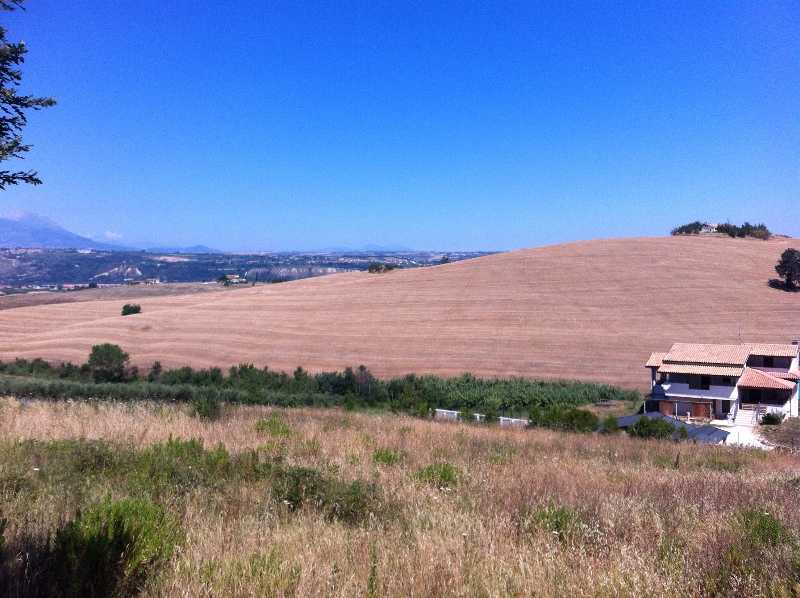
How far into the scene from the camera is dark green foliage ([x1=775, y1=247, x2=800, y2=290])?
195 ft

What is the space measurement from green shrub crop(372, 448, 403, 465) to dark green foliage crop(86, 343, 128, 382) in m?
38.8

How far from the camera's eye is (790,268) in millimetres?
60031

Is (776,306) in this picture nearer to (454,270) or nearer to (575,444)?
(454,270)

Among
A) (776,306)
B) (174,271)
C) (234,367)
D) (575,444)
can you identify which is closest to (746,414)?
(776,306)

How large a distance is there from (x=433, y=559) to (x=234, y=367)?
138 feet

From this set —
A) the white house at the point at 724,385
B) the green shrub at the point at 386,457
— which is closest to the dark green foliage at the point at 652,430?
the green shrub at the point at 386,457

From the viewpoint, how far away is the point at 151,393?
25875mm

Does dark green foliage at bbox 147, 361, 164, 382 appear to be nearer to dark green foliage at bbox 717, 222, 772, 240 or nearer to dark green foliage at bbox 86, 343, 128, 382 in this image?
dark green foliage at bbox 86, 343, 128, 382

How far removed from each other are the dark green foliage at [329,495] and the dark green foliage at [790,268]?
220ft

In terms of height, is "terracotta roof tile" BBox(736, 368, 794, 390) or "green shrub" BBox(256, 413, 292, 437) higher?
"green shrub" BBox(256, 413, 292, 437)

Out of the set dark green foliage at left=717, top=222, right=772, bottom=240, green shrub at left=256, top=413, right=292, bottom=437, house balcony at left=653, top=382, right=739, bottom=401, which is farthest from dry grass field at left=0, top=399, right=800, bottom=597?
dark green foliage at left=717, top=222, right=772, bottom=240

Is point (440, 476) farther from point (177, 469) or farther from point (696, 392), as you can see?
point (696, 392)

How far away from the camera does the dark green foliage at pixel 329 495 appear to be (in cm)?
516

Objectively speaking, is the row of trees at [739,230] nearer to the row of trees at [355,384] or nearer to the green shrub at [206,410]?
the row of trees at [355,384]
